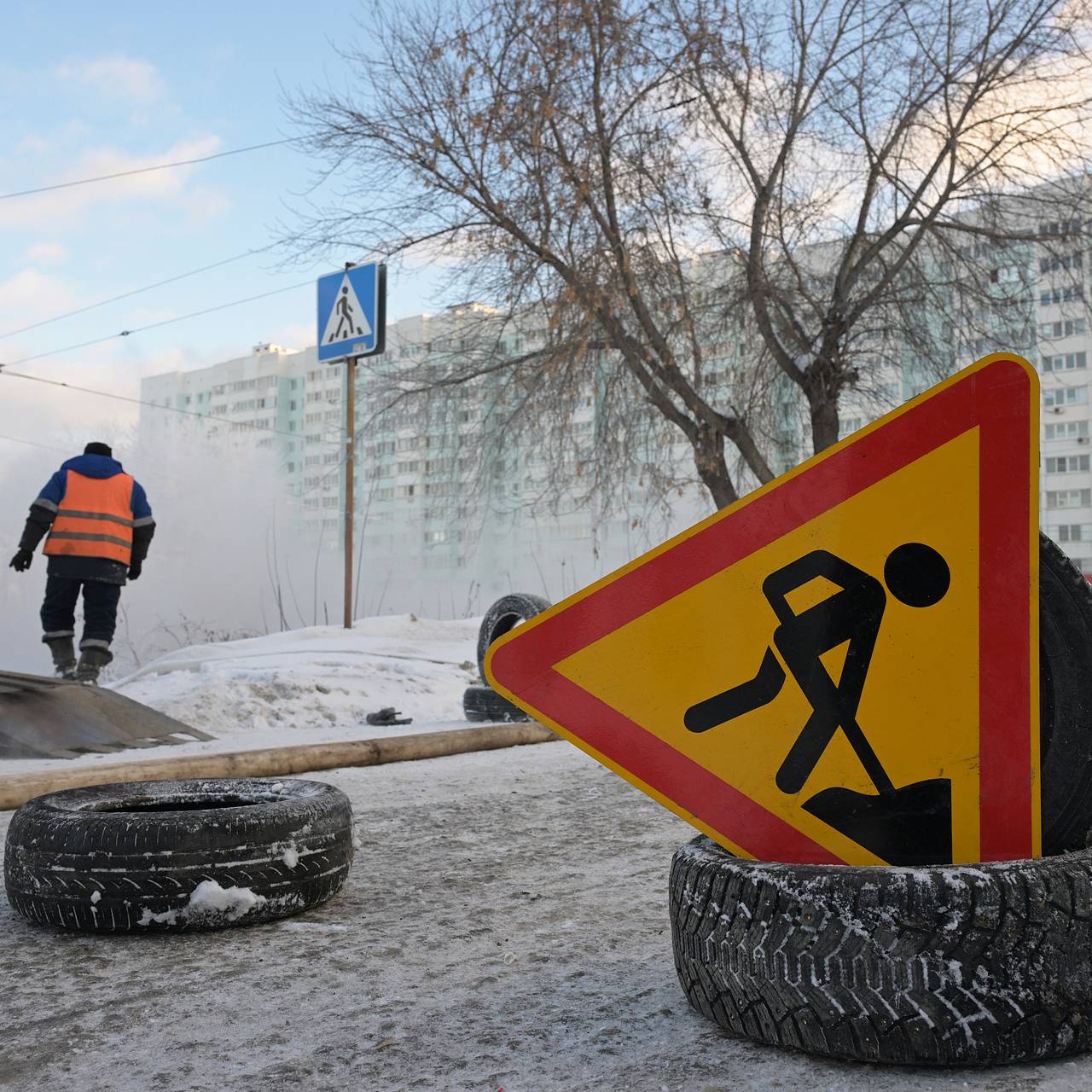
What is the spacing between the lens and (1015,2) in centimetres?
1162

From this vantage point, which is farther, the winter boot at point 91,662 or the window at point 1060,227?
the window at point 1060,227

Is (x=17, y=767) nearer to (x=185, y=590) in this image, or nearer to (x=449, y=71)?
(x=449, y=71)

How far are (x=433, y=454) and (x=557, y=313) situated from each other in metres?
3.33

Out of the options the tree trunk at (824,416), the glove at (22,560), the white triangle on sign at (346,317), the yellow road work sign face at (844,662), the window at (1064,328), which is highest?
the window at (1064,328)

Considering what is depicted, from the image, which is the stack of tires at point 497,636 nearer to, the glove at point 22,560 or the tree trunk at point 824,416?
the glove at point 22,560

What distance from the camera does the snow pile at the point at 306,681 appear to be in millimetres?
7227

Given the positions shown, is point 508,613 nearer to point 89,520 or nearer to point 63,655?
point 89,520

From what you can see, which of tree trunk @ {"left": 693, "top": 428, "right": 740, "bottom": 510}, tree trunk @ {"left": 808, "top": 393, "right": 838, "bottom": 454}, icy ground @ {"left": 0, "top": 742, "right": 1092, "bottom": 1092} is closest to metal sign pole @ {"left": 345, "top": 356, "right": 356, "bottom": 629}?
tree trunk @ {"left": 693, "top": 428, "right": 740, "bottom": 510}

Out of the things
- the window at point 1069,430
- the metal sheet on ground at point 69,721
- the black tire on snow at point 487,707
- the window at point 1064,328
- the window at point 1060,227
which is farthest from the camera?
the window at point 1069,430

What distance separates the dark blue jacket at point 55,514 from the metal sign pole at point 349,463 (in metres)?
2.95

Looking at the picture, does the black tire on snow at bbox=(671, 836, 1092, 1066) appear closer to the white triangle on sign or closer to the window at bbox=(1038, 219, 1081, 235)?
the white triangle on sign

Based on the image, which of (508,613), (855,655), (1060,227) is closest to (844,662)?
(855,655)

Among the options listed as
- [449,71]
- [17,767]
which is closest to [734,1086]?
[17,767]

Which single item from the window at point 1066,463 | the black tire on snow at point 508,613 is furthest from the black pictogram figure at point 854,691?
the window at point 1066,463
